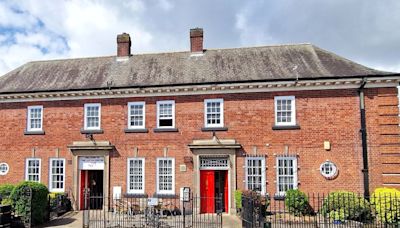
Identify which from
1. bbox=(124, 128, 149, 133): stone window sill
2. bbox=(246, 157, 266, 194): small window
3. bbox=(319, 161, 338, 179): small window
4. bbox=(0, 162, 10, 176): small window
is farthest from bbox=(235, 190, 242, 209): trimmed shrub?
bbox=(0, 162, 10, 176): small window

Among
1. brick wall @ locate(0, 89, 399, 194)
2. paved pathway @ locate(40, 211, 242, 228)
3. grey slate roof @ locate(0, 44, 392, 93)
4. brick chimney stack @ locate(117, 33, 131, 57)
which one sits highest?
brick chimney stack @ locate(117, 33, 131, 57)

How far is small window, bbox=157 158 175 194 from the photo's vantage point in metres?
18.2

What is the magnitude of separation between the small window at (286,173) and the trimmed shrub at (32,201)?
11.0 metres

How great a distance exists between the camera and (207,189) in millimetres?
18031

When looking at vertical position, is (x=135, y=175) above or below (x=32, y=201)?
above

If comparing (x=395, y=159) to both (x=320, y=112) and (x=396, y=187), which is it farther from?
(x=320, y=112)

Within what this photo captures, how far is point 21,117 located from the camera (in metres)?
20.0

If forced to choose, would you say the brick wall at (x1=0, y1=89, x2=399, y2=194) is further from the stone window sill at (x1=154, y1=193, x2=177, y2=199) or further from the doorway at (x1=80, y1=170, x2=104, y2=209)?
the doorway at (x1=80, y1=170, x2=104, y2=209)

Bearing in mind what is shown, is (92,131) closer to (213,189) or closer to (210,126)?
(210,126)

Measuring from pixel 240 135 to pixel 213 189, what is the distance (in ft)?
10.3

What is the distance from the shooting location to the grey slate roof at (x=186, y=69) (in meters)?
18.2

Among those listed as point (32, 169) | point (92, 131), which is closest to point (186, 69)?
point (92, 131)

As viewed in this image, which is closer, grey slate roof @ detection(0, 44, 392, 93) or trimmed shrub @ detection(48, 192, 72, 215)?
trimmed shrub @ detection(48, 192, 72, 215)

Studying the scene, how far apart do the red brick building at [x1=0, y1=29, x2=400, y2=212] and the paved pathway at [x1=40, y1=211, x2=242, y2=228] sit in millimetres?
1305
